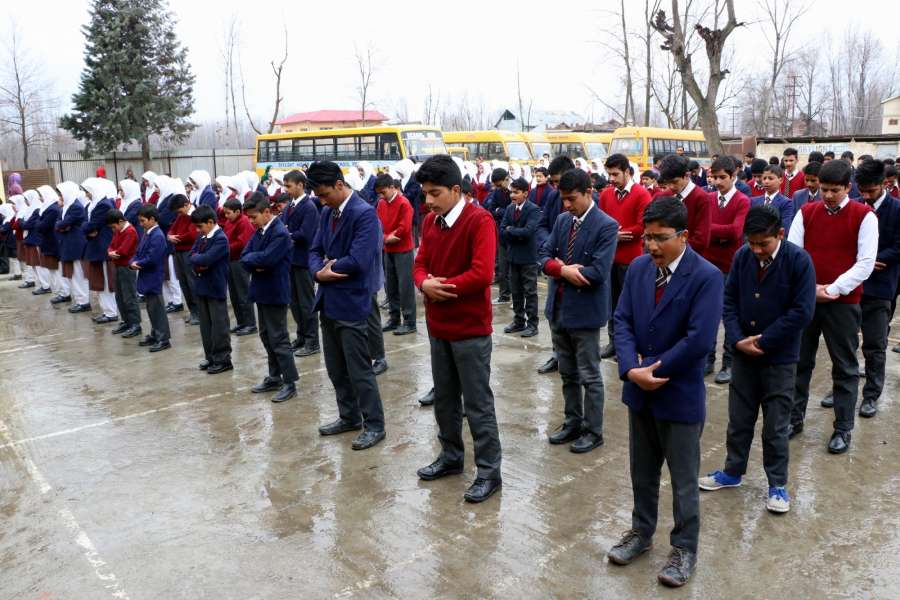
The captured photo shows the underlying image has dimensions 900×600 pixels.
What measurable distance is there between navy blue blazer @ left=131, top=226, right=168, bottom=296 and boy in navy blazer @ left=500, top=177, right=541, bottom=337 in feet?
12.5

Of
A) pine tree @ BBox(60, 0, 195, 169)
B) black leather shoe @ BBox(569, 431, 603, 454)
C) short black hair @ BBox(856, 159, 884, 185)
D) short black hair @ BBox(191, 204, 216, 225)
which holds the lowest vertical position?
black leather shoe @ BBox(569, 431, 603, 454)

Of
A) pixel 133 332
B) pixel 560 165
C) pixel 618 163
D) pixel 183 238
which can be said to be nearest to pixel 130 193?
pixel 133 332

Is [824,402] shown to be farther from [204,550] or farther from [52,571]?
[52,571]

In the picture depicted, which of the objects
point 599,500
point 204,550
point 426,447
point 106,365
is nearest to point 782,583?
point 599,500

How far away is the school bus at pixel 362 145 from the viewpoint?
75.6ft

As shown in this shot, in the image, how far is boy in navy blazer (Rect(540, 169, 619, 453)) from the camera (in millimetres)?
4805

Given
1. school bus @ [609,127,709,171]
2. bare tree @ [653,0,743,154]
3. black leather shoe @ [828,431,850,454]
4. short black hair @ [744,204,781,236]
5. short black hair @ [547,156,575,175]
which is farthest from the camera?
school bus @ [609,127,709,171]

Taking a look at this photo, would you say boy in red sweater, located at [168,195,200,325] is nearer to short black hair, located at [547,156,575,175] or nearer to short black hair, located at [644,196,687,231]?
short black hair, located at [547,156,575,175]

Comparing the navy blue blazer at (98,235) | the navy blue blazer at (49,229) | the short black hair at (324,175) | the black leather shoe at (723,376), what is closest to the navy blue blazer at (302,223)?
the short black hair at (324,175)

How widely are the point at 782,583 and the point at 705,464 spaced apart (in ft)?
4.53

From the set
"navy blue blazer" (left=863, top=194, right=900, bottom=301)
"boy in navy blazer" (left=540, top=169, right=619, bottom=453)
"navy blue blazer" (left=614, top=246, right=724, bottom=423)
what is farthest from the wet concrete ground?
"navy blue blazer" (left=863, top=194, right=900, bottom=301)

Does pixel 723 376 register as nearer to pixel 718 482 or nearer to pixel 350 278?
pixel 718 482

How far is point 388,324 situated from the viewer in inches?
335

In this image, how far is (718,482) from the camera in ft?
13.9
